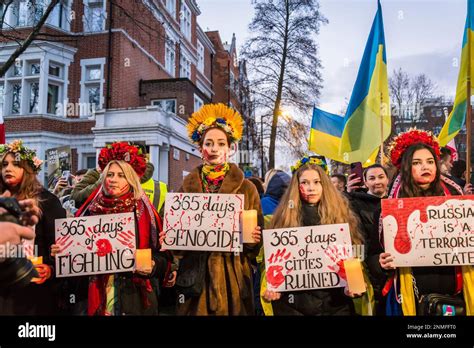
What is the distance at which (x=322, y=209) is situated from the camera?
2941 millimetres

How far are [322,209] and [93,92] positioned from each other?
1503 centimetres

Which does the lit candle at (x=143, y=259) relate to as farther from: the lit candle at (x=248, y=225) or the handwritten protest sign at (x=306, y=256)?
the handwritten protest sign at (x=306, y=256)

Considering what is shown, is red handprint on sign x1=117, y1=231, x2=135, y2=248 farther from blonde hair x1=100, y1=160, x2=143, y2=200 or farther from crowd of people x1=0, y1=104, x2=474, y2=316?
blonde hair x1=100, y1=160, x2=143, y2=200

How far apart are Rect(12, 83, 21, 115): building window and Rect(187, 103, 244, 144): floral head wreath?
46.3ft

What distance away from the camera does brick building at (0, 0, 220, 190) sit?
14.4m

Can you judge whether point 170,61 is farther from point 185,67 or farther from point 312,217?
point 312,217

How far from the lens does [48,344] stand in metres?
2.93

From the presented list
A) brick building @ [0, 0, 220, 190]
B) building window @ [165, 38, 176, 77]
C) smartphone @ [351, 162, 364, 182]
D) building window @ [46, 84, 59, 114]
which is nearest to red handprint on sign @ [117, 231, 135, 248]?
smartphone @ [351, 162, 364, 182]

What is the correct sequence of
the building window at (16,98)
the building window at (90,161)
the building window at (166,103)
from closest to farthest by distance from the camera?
the building window at (16,98), the building window at (90,161), the building window at (166,103)

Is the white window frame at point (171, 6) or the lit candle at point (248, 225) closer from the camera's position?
the lit candle at point (248, 225)

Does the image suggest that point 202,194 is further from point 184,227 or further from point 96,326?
point 96,326

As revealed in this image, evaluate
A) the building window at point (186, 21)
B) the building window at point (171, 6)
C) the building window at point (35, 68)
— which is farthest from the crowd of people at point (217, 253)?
the building window at point (186, 21)

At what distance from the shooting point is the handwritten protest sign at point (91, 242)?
2.89m

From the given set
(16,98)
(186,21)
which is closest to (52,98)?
(16,98)
